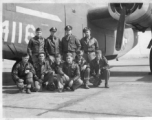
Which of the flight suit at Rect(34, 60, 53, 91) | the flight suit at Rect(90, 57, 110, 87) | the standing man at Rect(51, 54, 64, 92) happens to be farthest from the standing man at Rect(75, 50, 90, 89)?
the flight suit at Rect(34, 60, 53, 91)

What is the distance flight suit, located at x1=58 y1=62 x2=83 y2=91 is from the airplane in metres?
1.61

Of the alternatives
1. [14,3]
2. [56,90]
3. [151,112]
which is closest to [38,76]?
[56,90]

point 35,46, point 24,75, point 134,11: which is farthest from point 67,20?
point 24,75

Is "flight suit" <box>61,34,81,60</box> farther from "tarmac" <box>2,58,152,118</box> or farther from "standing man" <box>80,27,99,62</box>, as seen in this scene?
"tarmac" <box>2,58,152,118</box>

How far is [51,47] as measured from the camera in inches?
239

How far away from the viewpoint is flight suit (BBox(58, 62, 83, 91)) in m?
5.51

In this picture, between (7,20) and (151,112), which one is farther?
(7,20)

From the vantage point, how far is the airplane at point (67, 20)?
20.8 feet

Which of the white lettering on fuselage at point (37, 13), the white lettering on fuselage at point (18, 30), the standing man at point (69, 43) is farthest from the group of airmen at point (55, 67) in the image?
the white lettering on fuselage at point (37, 13)

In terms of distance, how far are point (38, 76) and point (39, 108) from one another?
1.97 m

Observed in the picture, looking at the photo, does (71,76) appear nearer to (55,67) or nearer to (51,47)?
(55,67)

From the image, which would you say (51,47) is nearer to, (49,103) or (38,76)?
(38,76)

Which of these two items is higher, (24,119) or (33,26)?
(33,26)

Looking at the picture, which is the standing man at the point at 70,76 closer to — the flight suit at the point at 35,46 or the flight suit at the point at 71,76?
the flight suit at the point at 71,76
